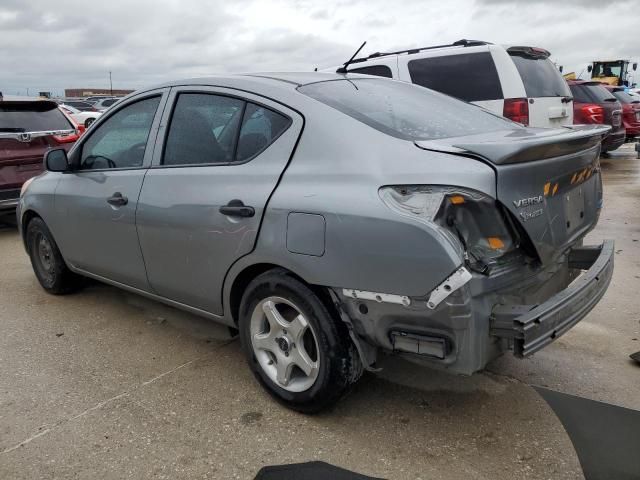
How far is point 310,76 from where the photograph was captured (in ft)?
10.8

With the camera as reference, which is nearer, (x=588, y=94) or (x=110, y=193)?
(x=110, y=193)

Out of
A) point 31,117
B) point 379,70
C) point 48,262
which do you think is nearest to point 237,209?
point 48,262

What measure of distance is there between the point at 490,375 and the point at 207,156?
2.01 m

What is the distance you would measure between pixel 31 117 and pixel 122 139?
4.42m

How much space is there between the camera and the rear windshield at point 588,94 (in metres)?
11.4

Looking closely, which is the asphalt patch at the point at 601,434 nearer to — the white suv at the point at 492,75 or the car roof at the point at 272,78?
the car roof at the point at 272,78

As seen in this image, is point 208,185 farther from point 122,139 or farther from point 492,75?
point 492,75

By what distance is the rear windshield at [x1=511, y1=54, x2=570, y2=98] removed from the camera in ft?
22.0

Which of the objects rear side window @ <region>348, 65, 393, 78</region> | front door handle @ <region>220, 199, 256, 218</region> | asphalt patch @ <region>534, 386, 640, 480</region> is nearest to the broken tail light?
front door handle @ <region>220, 199, 256, 218</region>

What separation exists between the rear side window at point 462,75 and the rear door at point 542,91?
12.8 inches

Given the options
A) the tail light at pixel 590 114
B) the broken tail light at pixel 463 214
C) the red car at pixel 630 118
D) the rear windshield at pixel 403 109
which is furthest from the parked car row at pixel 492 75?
the red car at pixel 630 118

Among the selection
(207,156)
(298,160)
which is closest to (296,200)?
(298,160)

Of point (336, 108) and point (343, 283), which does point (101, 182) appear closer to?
point (336, 108)

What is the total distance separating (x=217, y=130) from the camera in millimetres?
3174
